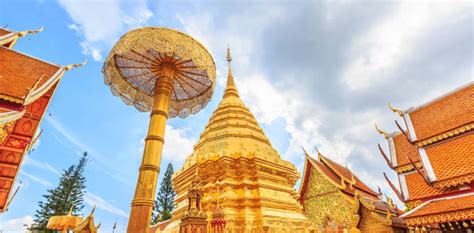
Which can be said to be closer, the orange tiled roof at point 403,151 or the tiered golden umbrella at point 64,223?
the orange tiled roof at point 403,151

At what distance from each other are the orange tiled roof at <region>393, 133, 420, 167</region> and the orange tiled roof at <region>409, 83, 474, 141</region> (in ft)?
2.64

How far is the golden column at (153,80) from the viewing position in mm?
6133

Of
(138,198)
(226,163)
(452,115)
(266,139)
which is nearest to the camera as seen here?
(138,198)

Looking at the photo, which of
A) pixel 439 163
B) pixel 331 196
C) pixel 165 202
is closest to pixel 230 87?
pixel 331 196

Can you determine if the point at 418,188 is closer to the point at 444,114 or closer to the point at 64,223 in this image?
the point at 444,114

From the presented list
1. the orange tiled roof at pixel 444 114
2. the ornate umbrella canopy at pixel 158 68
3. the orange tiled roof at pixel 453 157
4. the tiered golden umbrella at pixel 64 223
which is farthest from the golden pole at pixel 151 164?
the tiered golden umbrella at pixel 64 223

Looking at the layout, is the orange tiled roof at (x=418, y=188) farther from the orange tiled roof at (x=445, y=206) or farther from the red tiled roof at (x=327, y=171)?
the red tiled roof at (x=327, y=171)

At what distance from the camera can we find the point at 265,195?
29.0 feet

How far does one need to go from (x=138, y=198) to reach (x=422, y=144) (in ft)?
25.0

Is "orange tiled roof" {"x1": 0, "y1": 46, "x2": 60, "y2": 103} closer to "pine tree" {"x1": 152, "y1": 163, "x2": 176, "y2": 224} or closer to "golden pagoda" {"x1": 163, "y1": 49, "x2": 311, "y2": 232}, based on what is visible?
"golden pagoda" {"x1": 163, "y1": 49, "x2": 311, "y2": 232}

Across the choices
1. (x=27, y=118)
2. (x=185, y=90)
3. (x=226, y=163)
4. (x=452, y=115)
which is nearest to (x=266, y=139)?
(x=226, y=163)

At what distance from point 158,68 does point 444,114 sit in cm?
833

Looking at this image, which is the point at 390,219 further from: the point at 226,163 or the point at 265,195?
the point at 226,163

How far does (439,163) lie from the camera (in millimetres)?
7234
